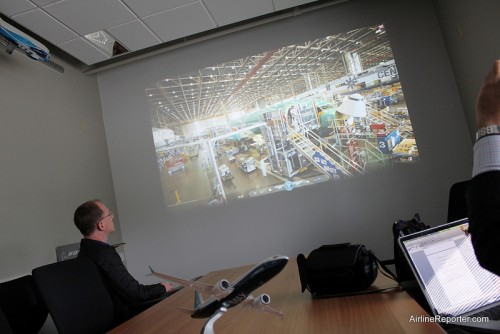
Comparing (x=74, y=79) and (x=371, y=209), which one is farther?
(x=74, y=79)

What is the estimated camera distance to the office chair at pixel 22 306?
2.08 m

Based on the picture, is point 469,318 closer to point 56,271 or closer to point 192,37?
point 56,271

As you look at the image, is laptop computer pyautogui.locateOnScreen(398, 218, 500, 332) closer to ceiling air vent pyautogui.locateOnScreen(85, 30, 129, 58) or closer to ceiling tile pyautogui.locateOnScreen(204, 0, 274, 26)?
ceiling tile pyautogui.locateOnScreen(204, 0, 274, 26)

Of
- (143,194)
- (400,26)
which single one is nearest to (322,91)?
(400,26)

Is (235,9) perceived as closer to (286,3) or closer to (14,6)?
(286,3)

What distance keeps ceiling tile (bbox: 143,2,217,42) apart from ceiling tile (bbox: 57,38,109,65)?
0.71m

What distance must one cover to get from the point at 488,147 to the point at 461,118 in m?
3.69

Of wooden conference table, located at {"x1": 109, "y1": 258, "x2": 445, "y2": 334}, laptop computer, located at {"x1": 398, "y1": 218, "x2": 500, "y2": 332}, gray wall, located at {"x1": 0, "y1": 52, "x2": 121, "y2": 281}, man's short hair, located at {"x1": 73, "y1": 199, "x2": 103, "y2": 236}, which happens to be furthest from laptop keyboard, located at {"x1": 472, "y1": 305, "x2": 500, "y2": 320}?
gray wall, located at {"x1": 0, "y1": 52, "x2": 121, "y2": 281}

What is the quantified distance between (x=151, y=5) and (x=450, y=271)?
10.7 ft

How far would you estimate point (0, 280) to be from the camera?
2.78 meters

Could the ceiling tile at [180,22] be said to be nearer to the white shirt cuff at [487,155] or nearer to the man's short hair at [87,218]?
the man's short hair at [87,218]

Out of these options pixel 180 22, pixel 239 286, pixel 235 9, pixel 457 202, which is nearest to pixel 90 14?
pixel 180 22

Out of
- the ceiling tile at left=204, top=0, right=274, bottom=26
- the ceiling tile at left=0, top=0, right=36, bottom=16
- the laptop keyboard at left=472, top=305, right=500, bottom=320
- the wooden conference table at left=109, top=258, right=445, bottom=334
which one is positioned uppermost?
the ceiling tile at left=0, top=0, right=36, bottom=16

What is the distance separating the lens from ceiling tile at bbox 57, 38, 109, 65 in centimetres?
382
